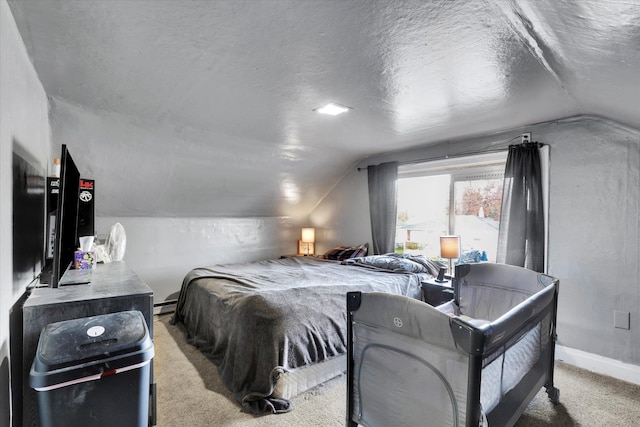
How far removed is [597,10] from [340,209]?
13.0 ft

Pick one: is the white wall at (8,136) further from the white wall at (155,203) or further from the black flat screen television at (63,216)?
the white wall at (155,203)

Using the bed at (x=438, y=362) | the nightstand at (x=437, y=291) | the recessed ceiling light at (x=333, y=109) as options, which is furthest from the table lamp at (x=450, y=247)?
the recessed ceiling light at (x=333, y=109)

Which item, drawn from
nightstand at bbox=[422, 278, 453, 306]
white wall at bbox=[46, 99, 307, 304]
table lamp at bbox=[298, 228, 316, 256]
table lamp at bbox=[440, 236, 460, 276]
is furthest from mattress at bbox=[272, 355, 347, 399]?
table lamp at bbox=[298, 228, 316, 256]

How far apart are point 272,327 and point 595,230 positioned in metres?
2.68

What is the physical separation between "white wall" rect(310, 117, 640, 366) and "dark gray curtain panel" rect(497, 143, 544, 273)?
10cm

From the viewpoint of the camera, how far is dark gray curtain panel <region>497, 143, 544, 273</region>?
2879mm

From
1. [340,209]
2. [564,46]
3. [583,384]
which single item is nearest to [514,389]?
[583,384]

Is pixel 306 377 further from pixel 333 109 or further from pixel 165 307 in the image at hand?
pixel 165 307

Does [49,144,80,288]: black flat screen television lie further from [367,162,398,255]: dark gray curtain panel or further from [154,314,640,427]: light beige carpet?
[367,162,398,255]: dark gray curtain panel

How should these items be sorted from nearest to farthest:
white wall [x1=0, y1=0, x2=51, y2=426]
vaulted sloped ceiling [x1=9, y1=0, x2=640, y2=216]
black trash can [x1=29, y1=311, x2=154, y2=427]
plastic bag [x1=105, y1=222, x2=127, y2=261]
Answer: black trash can [x1=29, y1=311, x2=154, y2=427], white wall [x1=0, y1=0, x2=51, y2=426], vaulted sloped ceiling [x1=9, y1=0, x2=640, y2=216], plastic bag [x1=105, y1=222, x2=127, y2=261]

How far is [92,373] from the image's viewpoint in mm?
1093

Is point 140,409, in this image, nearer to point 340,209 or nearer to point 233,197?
point 233,197

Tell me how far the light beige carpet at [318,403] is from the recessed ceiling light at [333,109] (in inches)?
81.4

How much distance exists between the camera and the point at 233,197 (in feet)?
13.9
